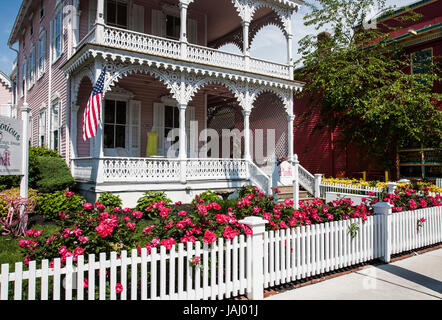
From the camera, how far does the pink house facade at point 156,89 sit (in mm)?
10180

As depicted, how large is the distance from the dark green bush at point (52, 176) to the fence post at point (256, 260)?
25.1 feet

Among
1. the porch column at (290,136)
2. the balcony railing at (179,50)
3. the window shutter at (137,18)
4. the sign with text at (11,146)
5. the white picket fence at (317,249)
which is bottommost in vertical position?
the white picket fence at (317,249)

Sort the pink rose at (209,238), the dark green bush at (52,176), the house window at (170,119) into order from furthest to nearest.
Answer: the house window at (170,119), the dark green bush at (52,176), the pink rose at (209,238)

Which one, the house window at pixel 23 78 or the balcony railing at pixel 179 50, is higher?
the house window at pixel 23 78

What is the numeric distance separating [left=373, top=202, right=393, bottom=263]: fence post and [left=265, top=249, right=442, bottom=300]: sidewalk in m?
0.20

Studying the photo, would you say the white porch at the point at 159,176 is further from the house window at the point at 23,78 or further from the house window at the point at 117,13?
the house window at the point at 23,78

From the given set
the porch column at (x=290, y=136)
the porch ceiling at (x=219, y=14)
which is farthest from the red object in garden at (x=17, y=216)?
the porch ceiling at (x=219, y=14)

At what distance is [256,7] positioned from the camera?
42.5 feet

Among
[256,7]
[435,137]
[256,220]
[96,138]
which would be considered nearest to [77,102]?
[96,138]

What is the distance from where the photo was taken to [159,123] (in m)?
13.9

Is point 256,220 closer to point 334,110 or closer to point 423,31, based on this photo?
point 334,110

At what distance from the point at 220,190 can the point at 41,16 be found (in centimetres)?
1426

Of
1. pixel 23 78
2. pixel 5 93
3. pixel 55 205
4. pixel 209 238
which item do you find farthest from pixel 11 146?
pixel 5 93

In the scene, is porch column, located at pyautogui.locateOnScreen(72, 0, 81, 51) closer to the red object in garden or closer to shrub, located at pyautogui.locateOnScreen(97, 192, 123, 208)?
shrub, located at pyautogui.locateOnScreen(97, 192, 123, 208)
